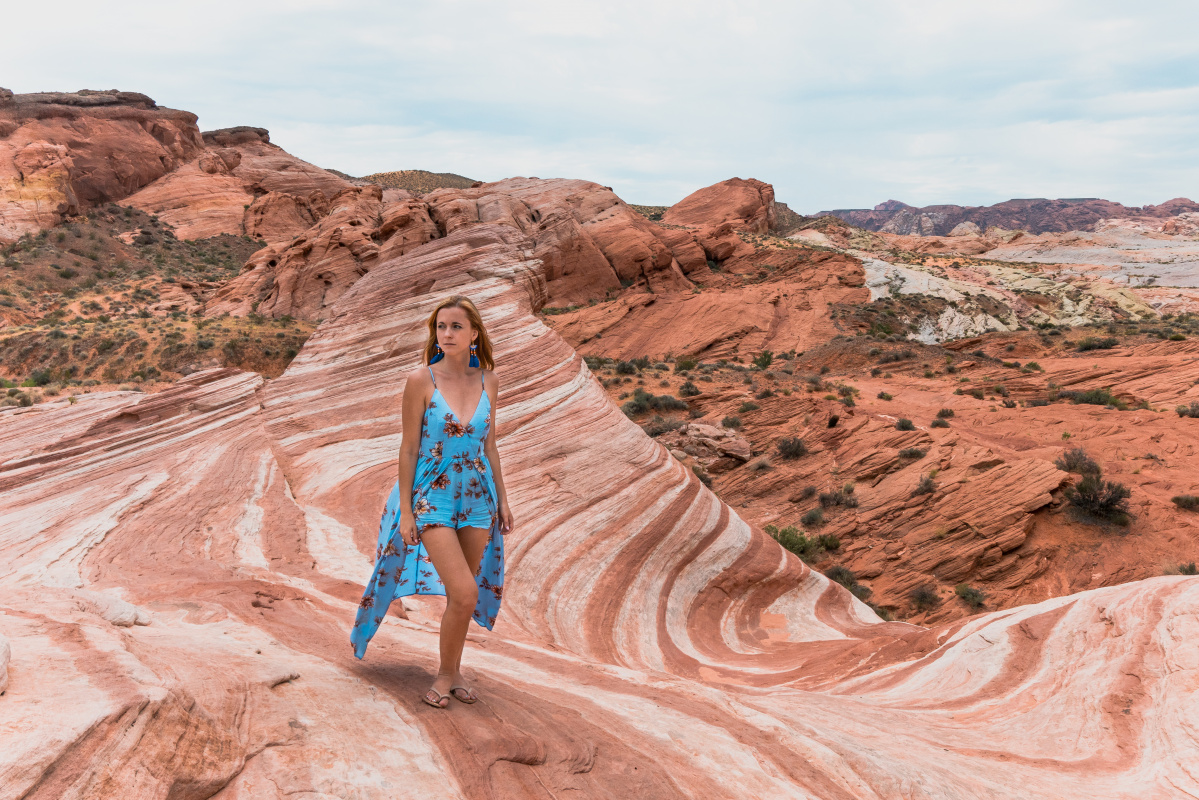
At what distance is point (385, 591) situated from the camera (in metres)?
3.29

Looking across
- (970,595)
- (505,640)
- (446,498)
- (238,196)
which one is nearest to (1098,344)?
(970,595)

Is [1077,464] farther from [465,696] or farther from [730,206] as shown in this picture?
[730,206]

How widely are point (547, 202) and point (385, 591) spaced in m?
45.6

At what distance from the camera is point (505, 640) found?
4.93 meters

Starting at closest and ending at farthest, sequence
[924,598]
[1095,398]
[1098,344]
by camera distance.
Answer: [924,598] → [1095,398] → [1098,344]

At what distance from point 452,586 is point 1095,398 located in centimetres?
2303

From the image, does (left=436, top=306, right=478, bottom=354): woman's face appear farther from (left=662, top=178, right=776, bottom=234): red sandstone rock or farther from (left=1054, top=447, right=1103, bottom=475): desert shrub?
(left=662, top=178, right=776, bottom=234): red sandstone rock

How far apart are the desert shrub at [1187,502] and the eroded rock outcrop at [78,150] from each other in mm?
58626

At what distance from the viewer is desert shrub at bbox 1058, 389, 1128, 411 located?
19.8m

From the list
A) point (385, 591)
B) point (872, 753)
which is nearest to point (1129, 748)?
point (872, 753)

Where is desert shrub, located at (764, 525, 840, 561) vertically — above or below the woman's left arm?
below

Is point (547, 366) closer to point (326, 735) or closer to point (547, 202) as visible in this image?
point (326, 735)

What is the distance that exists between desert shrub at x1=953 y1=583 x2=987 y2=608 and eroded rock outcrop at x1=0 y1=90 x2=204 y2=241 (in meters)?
55.5

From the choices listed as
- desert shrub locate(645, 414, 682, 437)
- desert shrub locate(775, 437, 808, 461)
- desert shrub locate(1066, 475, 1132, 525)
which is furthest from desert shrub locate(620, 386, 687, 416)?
desert shrub locate(1066, 475, 1132, 525)
